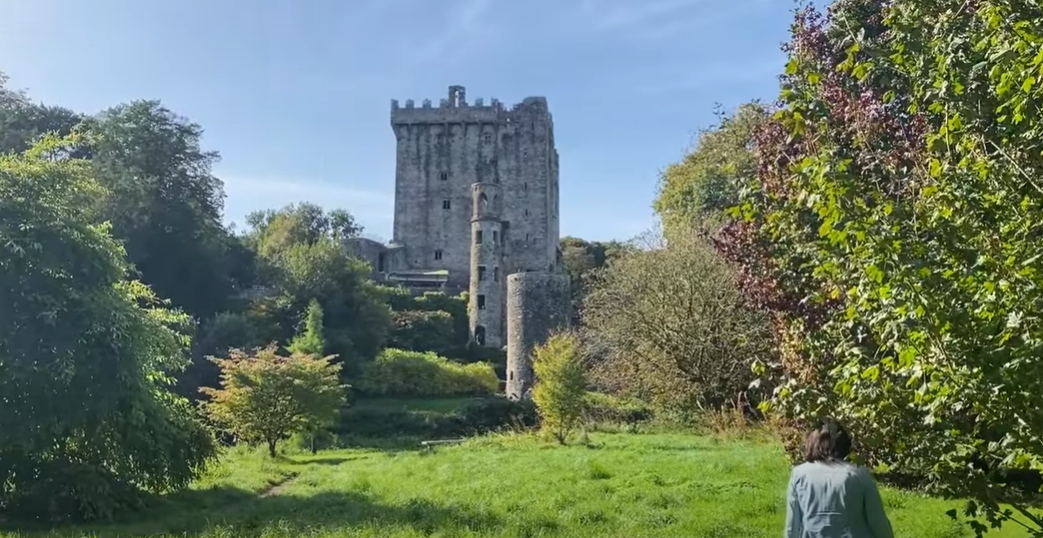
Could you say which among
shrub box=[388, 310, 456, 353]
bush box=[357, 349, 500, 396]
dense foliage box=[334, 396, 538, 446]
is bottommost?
dense foliage box=[334, 396, 538, 446]

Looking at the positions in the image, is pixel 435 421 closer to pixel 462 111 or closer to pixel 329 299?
pixel 329 299

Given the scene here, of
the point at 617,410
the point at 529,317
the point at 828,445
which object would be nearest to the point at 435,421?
the point at 617,410

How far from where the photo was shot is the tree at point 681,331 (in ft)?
71.6

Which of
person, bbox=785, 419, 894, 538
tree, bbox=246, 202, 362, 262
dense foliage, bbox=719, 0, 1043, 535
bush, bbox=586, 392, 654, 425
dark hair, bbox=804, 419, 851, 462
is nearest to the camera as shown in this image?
dense foliage, bbox=719, 0, 1043, 535

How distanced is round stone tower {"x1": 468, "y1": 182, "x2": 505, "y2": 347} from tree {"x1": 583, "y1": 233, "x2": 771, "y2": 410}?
2240 cm

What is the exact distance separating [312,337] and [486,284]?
13327 mm

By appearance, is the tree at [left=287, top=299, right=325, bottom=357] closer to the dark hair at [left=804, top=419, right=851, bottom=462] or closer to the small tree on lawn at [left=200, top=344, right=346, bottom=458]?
the small tree on lawn at [left=200, top=344, right=346, bottom=458]

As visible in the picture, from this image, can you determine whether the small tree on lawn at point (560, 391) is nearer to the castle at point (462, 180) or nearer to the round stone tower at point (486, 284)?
the round stone tower at point (486, 284)

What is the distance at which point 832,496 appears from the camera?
465 cm

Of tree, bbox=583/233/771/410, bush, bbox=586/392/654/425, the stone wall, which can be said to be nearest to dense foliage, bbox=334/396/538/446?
bush, bbox=586/392/654/425

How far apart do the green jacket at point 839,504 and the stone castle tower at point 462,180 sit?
58.0 metres

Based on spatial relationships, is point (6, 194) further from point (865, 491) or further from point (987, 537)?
point (987, 537)

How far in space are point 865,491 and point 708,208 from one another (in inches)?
1069

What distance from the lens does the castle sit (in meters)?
64.2
